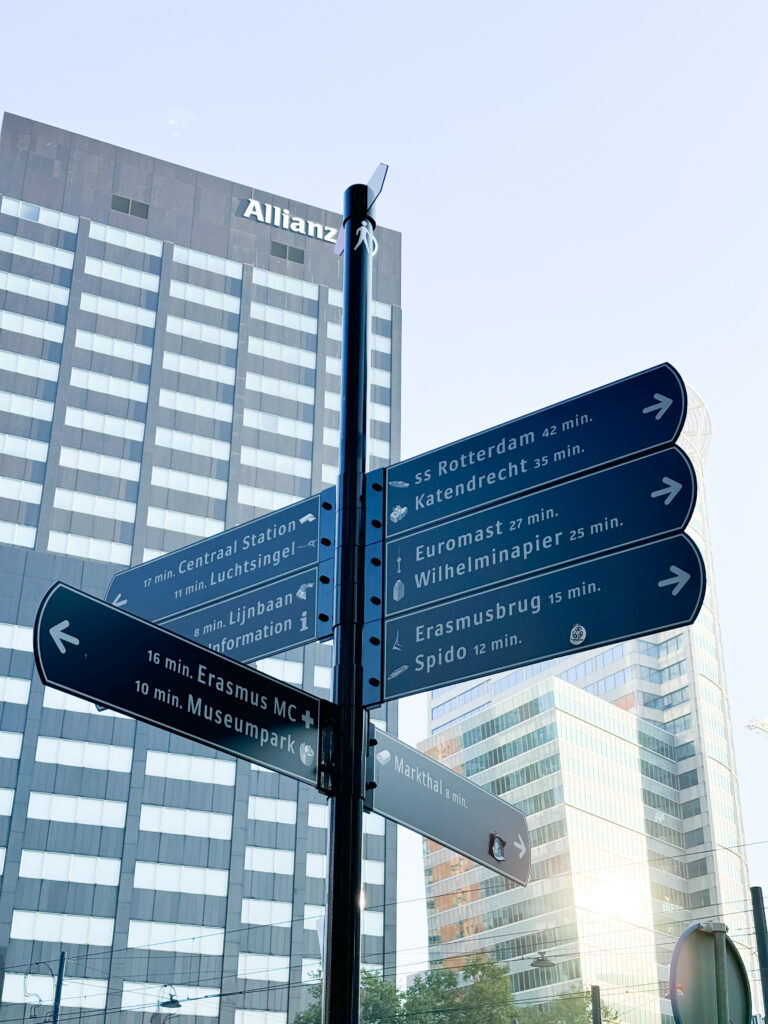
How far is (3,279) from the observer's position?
268 feet

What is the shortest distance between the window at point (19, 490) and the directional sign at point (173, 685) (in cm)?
7433

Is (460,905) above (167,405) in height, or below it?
below

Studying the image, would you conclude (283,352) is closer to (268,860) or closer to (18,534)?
(18,534)

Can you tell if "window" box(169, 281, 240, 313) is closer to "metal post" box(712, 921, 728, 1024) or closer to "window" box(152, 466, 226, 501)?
"window" box(152, 466, 226, 501)

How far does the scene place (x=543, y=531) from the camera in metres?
5.83

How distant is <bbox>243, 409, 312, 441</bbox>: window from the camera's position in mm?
87000

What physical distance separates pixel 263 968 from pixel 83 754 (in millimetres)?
16028

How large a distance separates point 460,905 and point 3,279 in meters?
69.2

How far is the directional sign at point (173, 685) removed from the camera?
192 inches

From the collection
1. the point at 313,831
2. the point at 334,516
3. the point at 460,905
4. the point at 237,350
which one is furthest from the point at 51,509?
the point at 334,516

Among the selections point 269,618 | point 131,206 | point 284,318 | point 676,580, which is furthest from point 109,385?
point 676,580

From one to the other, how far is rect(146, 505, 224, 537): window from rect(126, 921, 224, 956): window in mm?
24384

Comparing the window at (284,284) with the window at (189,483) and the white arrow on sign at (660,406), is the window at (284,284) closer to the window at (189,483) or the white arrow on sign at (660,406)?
the window at (189,483)

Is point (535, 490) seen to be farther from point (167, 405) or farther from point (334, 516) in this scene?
point (167, 405)
